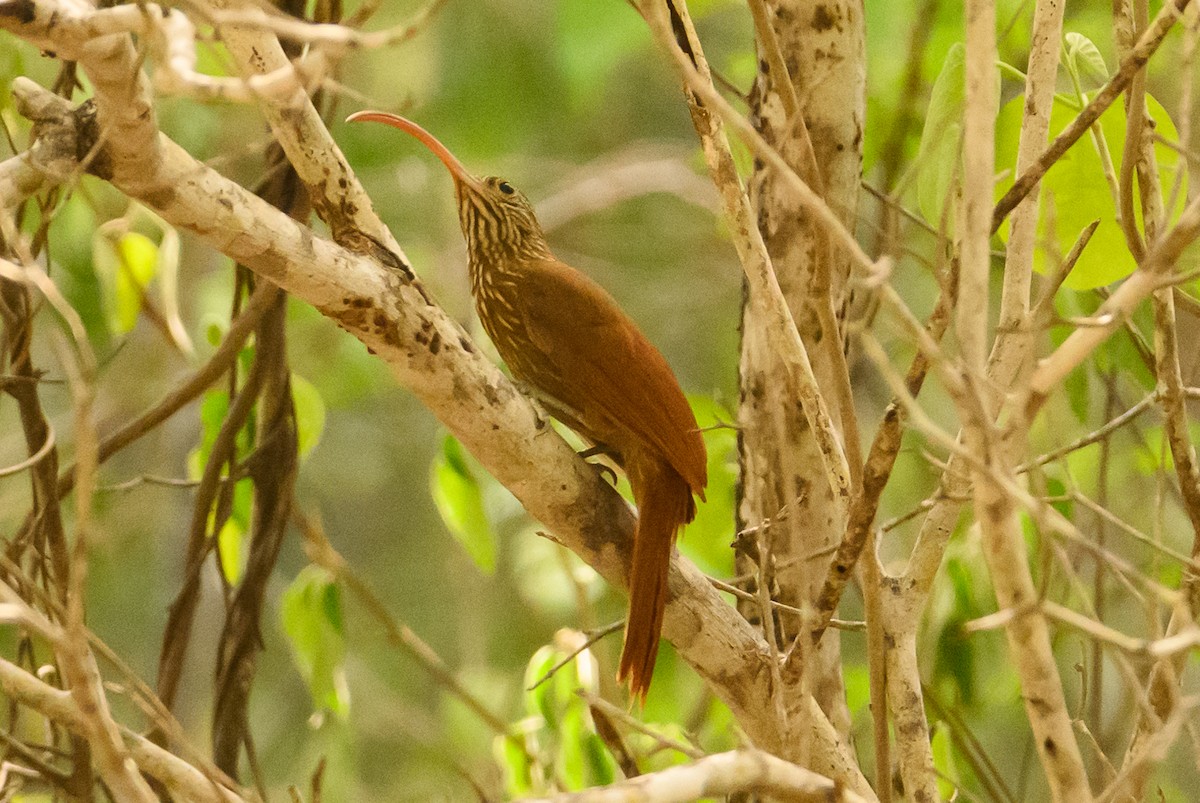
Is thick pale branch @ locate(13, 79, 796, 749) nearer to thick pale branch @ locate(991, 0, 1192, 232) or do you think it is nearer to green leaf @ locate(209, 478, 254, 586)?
thick pale branch @ locate(991, 0, 1192, 232)

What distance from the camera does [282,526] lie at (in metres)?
2.31

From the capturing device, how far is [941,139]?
160 cm

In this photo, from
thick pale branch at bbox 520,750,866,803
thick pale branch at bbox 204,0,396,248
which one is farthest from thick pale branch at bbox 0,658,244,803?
thick pale branch at bbox 204,0,396,248

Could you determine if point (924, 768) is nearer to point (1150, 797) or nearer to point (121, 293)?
point (121, 293)

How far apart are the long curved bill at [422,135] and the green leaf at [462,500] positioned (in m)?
0.49

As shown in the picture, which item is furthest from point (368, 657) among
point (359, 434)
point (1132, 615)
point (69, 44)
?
point (69, 44)

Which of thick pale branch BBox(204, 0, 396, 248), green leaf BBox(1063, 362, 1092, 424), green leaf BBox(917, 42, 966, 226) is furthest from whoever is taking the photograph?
green leaf BBox(1063, 362, 1092, 424)

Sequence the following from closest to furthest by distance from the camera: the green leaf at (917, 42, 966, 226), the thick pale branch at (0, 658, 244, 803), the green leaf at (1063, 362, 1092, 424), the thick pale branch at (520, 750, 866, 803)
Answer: the thick pale branch at (520, 750, 866, 803) < the thick pale branch at (0, 658, 244, 803) < the green leaf at (917, 42, 966, 226) < the green leaf at (1063, 362, 1092, 424)

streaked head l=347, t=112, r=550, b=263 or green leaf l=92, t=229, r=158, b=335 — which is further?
streaked head l=347, t=112, r=550, b=263

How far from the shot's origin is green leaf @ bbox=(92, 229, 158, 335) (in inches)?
87.7

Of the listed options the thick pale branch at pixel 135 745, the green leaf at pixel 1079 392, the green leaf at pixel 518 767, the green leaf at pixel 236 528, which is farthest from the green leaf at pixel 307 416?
the green leaf at pixel 1079 392

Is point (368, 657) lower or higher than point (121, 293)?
lower

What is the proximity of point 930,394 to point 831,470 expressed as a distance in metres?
3.40

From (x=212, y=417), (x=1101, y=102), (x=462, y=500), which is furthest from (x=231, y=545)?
(x=1101, y=102)
